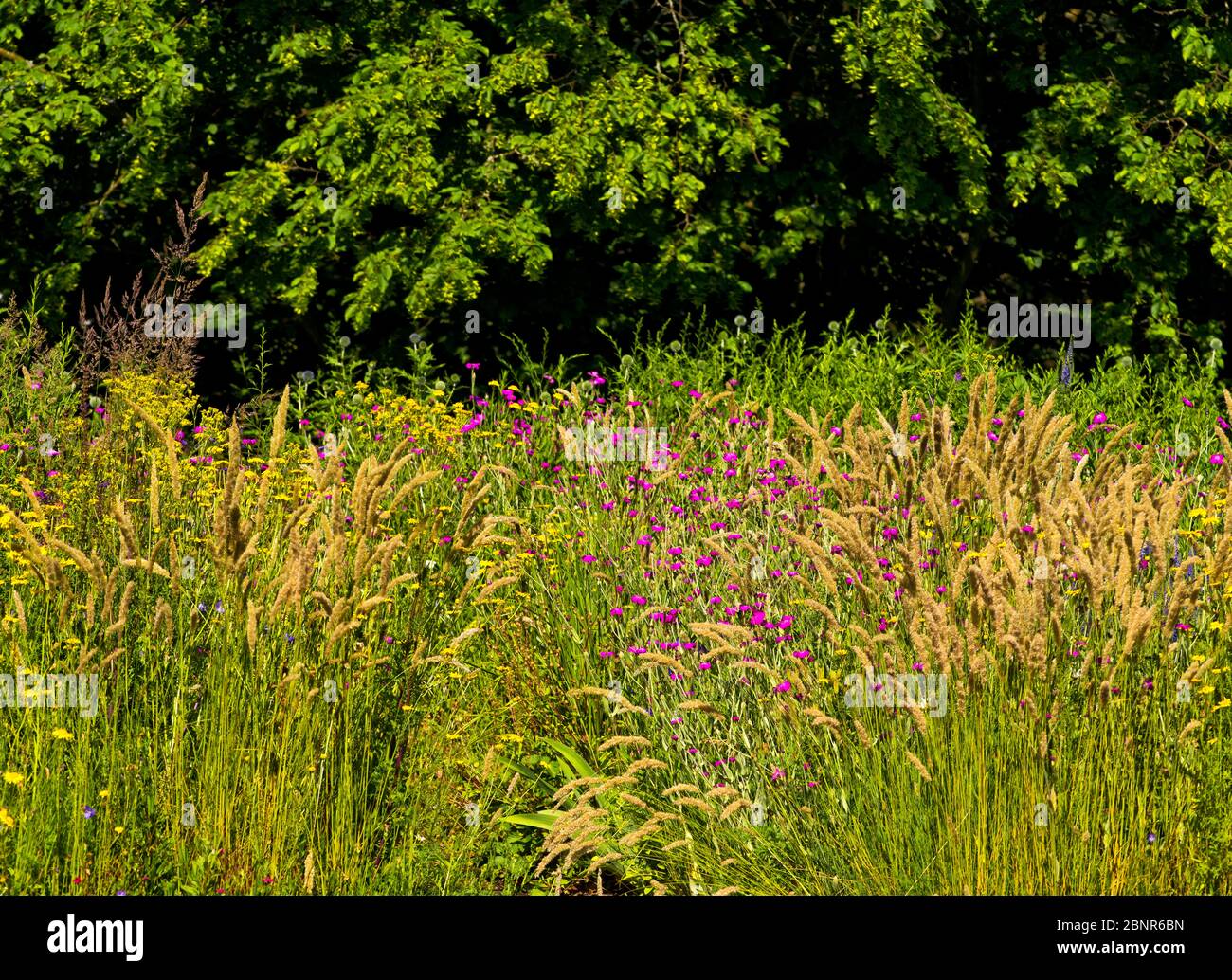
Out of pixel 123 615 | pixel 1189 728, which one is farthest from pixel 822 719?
pixel 123 615

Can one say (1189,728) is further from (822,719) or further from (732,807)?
(732,807)

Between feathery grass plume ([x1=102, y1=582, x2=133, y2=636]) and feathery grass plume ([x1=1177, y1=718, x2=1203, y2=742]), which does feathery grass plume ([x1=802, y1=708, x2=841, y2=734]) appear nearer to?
feathery grass plume ([x1=1177, y1=718, x2=1203, y2=742])

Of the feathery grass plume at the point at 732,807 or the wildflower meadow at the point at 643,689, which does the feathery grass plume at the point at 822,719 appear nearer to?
the wildflower meadow at the point at 643,689

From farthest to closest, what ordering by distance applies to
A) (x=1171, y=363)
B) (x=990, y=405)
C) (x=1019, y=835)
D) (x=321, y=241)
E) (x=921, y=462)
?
(x=1171, y=363), (x=321, y=241), (x=921, y=462), (x=990, y=405), (x=1019, y=835)

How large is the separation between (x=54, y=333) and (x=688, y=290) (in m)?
4.39

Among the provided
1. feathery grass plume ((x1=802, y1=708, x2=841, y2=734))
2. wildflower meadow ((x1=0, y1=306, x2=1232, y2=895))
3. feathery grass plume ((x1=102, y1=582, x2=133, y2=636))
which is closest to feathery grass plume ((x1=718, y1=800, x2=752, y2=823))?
wildflower meadow ((x1=0, y1=306, x2=1232, y2=895))

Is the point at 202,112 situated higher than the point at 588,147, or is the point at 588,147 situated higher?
the point at 202,112

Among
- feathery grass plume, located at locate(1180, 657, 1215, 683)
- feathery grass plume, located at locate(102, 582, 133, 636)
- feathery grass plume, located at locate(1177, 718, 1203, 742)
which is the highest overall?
feathery grass plume, located at locate(102, 582, 133, 636)

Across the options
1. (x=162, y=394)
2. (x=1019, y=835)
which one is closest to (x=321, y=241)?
(x=162, y=394)

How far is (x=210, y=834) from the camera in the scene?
387 cm

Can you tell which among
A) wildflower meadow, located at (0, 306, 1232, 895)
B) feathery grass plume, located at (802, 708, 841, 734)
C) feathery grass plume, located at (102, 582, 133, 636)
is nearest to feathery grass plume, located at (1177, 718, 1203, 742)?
wildflower meadow, located at (0, 306, 1232, 895)

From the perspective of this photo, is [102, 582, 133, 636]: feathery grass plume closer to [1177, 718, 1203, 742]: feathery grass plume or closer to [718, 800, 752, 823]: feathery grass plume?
[718, 800, 752, 823]: feathery grass plume

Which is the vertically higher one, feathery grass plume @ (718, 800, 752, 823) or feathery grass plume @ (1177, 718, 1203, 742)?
feathery grass plume @ (1177, 718, 1203, 742)

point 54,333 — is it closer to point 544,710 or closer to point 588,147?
point 588,147
